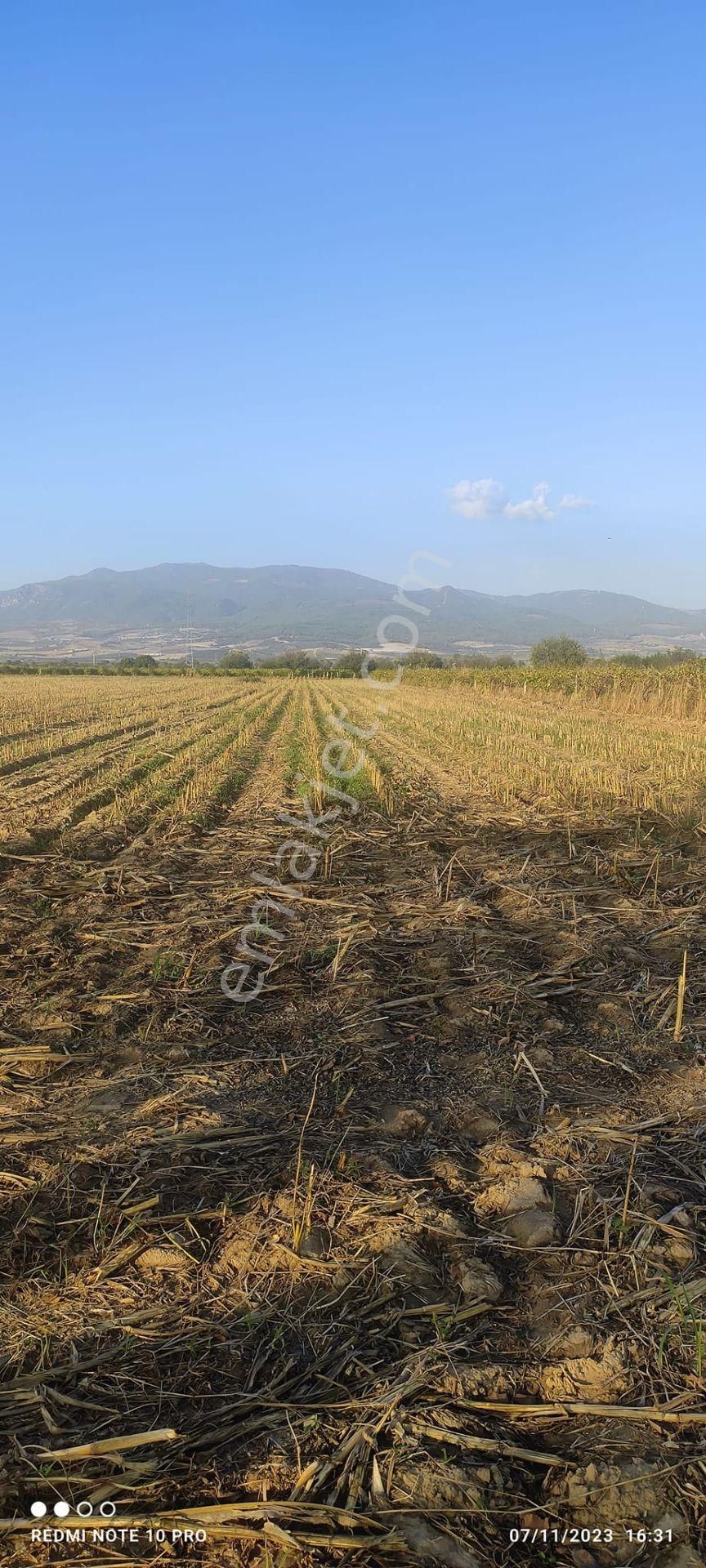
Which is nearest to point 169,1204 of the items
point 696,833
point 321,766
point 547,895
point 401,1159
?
point 401,1159

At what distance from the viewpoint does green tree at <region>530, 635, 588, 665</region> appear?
52.0 metres

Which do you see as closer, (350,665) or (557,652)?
(557,652)

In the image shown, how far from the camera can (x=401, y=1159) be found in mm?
3451

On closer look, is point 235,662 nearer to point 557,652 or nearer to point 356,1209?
point 557,652

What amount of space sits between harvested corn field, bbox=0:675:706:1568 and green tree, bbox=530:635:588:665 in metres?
45.8

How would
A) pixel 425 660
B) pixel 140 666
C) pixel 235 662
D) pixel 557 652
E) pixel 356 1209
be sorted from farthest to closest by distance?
pixel 235 662 → pixel 140 666 → pixel 425 660 → pixel 557 652 → pixel 356 1209

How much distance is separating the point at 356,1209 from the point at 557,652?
53988 mm

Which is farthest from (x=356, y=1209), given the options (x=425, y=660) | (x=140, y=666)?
(x=140, y=666)

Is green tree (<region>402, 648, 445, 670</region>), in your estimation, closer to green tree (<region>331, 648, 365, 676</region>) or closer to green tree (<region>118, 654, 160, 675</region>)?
green tree (<region>331, 648, 365, 676</region>)

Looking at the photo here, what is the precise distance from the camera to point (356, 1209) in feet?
10.2

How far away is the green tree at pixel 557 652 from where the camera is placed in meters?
52.0

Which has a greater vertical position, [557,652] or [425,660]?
[425,660]

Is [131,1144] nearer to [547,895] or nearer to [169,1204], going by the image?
[169,1204]

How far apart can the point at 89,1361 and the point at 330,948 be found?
3.67 meters
